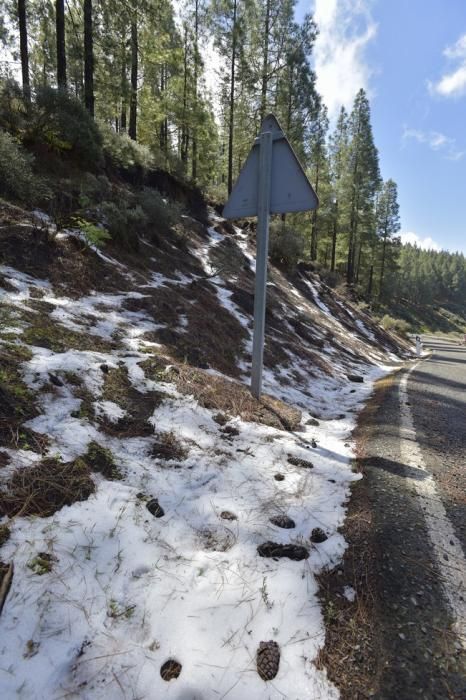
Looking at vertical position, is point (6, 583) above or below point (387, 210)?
below

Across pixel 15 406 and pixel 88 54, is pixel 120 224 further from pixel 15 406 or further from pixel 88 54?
pixel 88 54

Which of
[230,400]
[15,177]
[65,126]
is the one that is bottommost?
[230,400]

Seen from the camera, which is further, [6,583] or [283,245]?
[283,245]

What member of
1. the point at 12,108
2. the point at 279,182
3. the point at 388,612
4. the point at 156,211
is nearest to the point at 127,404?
the point at 388,612

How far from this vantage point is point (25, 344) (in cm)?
370

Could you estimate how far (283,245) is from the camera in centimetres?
1878

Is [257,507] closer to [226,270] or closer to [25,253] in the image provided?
[25,253]

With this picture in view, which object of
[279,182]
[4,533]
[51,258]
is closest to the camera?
[4,533]

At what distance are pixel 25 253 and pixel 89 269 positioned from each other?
1.08 metres

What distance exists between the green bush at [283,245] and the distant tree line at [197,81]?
1.15 metres

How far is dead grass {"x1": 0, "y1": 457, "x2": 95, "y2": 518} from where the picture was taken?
84.2 inches

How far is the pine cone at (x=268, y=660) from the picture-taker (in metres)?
1.58

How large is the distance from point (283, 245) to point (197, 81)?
14.1m

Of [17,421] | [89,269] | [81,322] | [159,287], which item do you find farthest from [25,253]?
[17,421]
